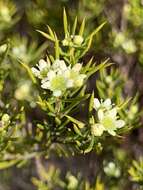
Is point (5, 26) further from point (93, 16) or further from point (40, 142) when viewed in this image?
point (40, 142)

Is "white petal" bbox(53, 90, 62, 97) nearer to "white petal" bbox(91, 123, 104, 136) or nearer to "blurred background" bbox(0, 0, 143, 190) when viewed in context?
"white petal" bbox(91, 123, 104, 136)

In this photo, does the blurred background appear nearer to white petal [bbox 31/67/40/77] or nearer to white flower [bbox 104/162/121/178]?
white flower [bbox 104/162/121/178]

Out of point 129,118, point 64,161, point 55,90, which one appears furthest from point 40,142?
point 64,161

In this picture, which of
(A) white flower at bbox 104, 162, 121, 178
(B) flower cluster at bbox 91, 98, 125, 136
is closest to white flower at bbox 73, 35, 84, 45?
(B) flower cluster at bbox 91, 98, 125, 136

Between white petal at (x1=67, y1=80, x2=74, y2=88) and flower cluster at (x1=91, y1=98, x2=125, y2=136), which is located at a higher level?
white petal at (x1=67, y1=80, x2=74, y2=88)

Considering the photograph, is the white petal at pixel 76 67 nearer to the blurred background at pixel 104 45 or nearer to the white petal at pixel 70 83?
the white petal at pixel 70 83

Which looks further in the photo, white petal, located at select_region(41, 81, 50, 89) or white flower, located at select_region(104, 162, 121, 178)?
white flower, located at select_region(104, 162, 121, 178)

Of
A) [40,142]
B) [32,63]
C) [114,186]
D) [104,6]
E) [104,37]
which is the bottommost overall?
[114,186]

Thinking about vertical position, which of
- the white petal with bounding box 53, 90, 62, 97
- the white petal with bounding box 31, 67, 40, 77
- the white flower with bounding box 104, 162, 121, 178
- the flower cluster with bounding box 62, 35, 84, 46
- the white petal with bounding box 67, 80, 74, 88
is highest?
the flower cluster with bounding box 62, 35, 84, 46

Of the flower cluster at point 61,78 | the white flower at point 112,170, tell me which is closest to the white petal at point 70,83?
the flower cluster at point 61,78
